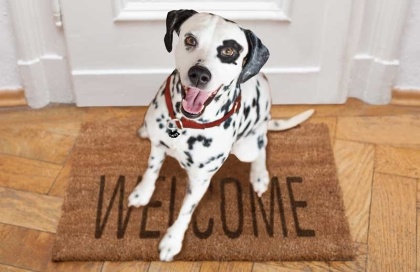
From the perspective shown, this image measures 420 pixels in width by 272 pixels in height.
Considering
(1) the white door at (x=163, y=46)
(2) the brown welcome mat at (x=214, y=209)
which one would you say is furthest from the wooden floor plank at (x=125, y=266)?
(1) the white door at (x=163, y=46)

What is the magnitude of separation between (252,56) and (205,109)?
0.19m

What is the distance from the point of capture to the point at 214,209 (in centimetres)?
196

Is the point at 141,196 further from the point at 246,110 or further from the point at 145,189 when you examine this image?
the point at 246,110

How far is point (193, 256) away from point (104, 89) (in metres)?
0.84

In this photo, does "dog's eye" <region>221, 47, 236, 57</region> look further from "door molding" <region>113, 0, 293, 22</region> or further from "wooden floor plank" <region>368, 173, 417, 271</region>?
"wooden floor plank" <region>368, 173, 417, 271</region>

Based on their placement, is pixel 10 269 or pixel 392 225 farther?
pixel 392 225

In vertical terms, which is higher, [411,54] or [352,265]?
[411,54]

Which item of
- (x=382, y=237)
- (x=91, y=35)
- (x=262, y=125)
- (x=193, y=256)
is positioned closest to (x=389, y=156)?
(x=382, y=237)

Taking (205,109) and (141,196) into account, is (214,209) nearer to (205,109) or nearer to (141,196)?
(141,196)

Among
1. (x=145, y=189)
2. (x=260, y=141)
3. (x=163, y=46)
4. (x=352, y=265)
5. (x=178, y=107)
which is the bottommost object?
(x=352, y=265)

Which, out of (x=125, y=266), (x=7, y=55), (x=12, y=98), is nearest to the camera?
(x=125, y=266)

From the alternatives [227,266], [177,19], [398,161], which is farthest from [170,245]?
[398,161]

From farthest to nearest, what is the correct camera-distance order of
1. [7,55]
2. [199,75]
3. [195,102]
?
[7,55], [195,102], [199,75]

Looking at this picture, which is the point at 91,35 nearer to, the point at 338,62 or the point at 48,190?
the point at 48,190
